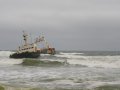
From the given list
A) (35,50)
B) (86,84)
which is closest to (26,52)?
(35,50)

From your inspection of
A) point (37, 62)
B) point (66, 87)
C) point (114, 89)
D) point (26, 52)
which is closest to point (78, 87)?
point (66, 87)

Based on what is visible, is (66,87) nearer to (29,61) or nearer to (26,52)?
(29,61)

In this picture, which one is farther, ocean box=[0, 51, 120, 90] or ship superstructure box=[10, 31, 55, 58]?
ship superstructure box=[10, 31, 55, 58]

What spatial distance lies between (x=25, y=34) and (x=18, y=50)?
9.47ft

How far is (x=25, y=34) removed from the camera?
58906 mm

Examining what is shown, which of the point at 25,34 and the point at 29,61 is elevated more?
the point at 25,34

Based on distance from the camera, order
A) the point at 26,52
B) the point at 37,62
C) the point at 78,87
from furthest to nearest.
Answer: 1. the point at 26,52
2. the point at 37,62
3. the point at 78,87

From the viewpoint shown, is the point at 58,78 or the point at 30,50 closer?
the point at 58,78

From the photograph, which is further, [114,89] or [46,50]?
[46,50]

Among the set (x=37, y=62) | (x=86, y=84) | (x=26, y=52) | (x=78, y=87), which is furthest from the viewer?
(x=26, y=52)

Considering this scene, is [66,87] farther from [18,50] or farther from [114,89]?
[18,50]

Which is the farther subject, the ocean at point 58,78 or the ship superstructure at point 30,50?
the ship superstructure at point 30,50

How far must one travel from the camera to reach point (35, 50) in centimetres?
5794

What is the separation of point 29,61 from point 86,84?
29742mm
